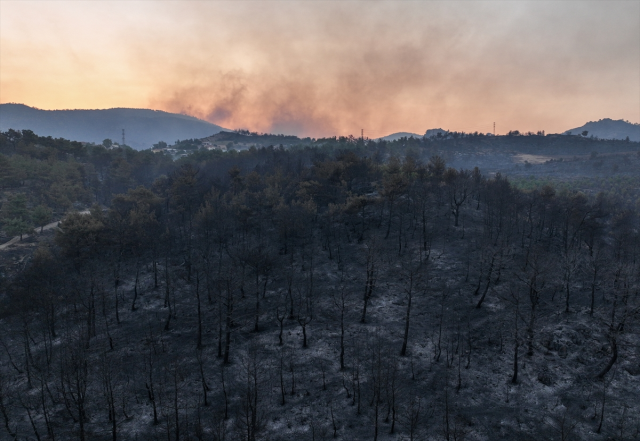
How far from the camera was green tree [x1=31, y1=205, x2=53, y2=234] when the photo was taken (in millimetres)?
80669

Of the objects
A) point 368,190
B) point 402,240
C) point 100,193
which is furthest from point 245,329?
point 100,193

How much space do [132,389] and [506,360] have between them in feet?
134

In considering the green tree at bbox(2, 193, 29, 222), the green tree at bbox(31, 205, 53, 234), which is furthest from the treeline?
the green tree at bbox(2, 193, 29, 222)

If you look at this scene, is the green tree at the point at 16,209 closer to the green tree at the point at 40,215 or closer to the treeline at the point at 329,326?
the green tree at the point at 40,215

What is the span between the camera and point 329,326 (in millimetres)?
46312

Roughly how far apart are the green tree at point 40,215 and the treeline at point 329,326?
70.3 feet

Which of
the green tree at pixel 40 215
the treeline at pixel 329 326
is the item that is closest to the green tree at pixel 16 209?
the green tree at pixel 40 215

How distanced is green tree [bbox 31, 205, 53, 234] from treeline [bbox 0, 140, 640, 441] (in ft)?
70.3

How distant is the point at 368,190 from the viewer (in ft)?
297

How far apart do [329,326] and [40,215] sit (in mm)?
78365

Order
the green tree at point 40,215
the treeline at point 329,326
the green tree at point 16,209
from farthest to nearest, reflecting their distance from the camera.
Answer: the green tree at point 40,215
the green tree at point 16,209
the treeline at point 329,326

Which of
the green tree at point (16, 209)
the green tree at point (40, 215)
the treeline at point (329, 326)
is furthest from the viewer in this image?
the green tree at point (40, 215)

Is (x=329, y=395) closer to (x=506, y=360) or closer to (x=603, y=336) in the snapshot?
(x=506, y=360)

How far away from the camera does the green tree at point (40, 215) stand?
80.7 metres
